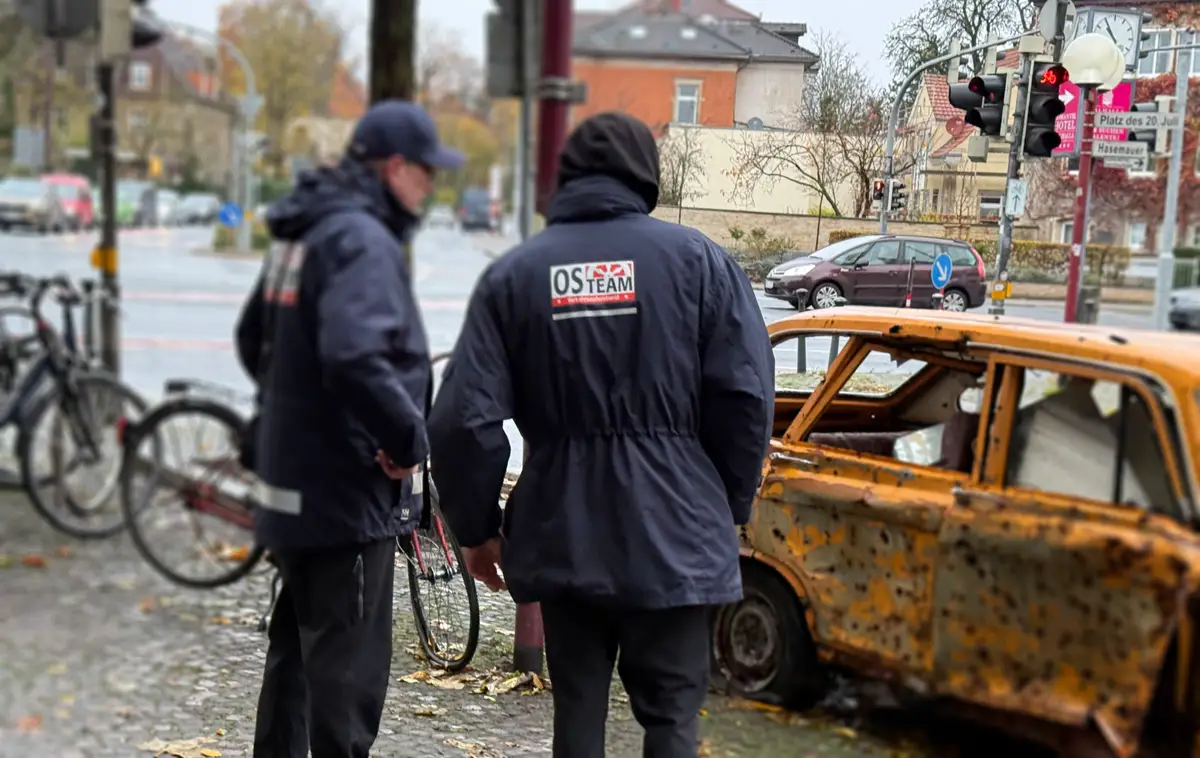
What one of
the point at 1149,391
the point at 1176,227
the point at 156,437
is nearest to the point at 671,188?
the point at 1176,227

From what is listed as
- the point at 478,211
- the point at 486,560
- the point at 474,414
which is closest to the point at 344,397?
the point at 474,414

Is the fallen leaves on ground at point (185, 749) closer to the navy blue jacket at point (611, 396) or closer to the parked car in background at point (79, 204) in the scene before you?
the navy blue jacket at point (611, 396)

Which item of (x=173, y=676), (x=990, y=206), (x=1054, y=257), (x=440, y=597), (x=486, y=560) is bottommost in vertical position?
(x=173, y=676)

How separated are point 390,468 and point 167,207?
5430 mm

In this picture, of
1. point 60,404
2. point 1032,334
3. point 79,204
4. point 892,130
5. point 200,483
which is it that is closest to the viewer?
point 1032,334

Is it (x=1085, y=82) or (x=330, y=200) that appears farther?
(x=1085, y=82)

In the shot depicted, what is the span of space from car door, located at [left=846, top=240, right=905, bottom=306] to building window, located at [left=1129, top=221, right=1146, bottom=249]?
2.11ft

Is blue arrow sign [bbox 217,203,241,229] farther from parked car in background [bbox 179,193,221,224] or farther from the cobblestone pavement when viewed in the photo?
the cobblestone pavement

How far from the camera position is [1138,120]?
11.5ft

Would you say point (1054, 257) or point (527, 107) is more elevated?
point (527, 107)

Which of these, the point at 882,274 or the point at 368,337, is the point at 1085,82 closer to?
the point at 882,274

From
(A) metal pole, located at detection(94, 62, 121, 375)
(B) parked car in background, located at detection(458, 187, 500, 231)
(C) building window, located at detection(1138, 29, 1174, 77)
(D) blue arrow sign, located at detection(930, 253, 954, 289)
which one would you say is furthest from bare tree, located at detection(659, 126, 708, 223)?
(B) parked car in background, located at detection(458, 187, 500, 231)

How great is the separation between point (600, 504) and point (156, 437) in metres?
4.01

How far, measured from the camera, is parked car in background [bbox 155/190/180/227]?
7.64m
